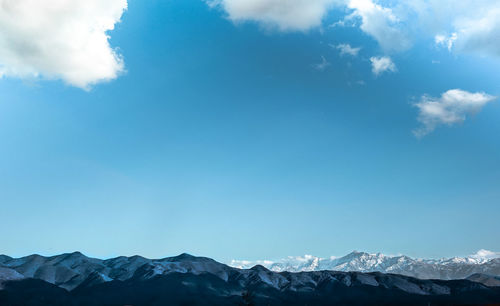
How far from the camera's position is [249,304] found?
12756 cm

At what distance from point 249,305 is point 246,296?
453 centimetres

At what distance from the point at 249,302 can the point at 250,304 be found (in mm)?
1648

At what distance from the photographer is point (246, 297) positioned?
131375mm

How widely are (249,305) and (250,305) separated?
83 cm

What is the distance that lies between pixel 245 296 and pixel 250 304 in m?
2.95

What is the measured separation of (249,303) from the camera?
129 m

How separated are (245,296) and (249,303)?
2.55 meters

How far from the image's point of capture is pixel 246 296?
431 ft

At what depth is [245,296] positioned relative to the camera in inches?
5138

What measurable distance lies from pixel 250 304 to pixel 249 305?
148 centimetres

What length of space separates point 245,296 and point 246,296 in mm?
829

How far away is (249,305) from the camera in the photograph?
4998 inches

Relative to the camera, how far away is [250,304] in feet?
421

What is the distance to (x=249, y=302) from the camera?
130000mm
